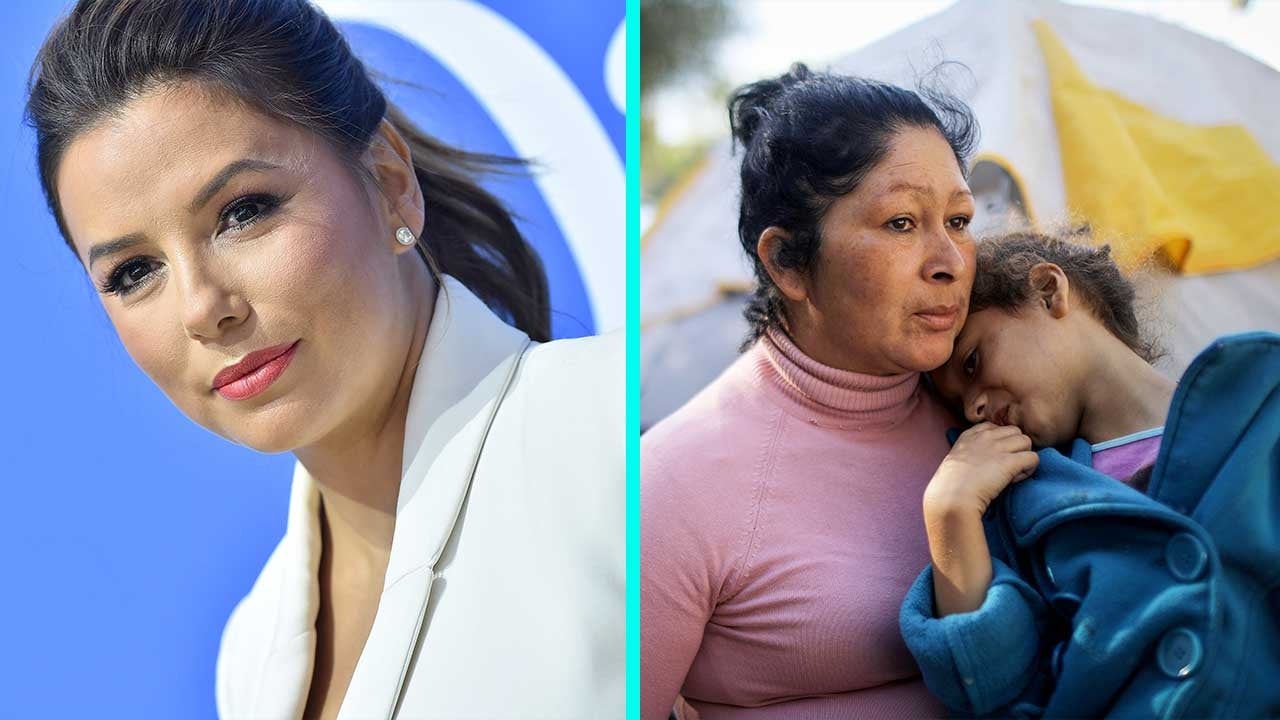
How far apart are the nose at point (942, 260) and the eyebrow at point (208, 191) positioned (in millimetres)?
1155

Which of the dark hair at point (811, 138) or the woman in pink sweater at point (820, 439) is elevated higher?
the dark hair at point (811, 138)

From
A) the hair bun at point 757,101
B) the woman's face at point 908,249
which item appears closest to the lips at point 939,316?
the woman's face at point 908,249

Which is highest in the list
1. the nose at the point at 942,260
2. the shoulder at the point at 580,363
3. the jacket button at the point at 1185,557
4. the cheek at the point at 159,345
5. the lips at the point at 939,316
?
the cheek at the point at 159,345

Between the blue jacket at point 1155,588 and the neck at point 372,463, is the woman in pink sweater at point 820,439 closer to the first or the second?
the blue jacket at point 1155,588

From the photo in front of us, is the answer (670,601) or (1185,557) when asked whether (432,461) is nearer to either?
(670,601)

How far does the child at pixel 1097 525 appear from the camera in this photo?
189 centimetres

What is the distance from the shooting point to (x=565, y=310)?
8.27 ft

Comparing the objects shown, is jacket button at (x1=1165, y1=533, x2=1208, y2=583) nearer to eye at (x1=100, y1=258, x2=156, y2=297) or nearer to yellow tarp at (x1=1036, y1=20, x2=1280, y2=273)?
yellow tarp at (x1=1036, y1=20, x2=1280, y2=273)

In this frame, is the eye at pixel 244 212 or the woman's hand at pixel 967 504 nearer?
the woman's hand at pixel 967 504

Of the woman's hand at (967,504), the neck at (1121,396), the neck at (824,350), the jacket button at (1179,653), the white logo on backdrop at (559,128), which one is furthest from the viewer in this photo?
the white logo on backdrop at (559,128)

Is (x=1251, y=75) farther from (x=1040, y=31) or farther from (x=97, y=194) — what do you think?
(x=97, y=194)

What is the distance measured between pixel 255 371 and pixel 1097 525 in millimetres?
1436

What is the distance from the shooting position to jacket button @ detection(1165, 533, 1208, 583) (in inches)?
73.9

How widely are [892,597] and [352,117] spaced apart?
131cm
